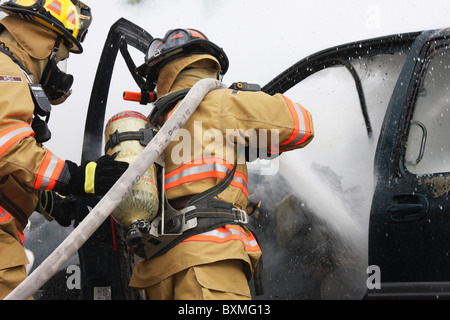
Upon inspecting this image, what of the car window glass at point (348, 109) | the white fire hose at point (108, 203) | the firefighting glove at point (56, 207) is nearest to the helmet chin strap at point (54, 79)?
the firefighting glove at point (56, 207)

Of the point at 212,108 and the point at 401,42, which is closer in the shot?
the point at 212,108

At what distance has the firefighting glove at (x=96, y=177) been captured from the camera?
7.71 ft

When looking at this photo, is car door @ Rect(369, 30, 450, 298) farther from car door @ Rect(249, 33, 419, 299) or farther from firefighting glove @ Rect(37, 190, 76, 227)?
firefighting glove @ Rect(37, 190, 76, 227)

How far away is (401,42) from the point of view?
294 centimetres

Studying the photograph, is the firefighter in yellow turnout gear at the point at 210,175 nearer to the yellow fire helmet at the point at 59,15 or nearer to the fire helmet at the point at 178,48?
the fire helmet at the point at 178,48

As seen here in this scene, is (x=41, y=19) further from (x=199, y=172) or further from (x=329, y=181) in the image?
(x=329, y=181)

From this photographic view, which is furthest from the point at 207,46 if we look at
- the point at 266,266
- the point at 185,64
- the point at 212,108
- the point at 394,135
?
the point at 266,266

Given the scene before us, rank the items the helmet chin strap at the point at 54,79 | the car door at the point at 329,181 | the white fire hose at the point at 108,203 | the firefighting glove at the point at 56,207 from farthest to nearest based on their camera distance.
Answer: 1. the firefighting glove at the point at 56,207
2. the car door at the point at 329,181
3. the helmet chin strap at the point at 54,79
4. the white fire hose at the point at 108,203

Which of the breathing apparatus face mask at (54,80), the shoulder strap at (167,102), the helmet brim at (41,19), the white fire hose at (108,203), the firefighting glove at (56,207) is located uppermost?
the helmet brim at (41,19)

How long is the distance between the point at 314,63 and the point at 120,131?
4.03 feet

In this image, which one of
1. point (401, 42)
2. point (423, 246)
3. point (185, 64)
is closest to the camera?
point (423, 246)

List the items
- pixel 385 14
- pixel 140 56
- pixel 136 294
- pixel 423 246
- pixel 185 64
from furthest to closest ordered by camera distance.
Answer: pixel 140 56 < pixel 385 14 < pixel 136 294 < pixel 185 64 < pixel 423 246

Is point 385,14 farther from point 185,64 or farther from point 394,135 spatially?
point 185,64

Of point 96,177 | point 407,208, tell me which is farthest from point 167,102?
point 407,208
